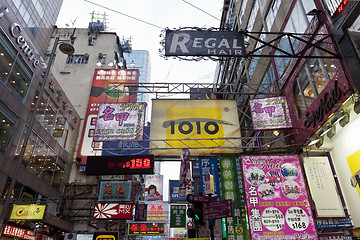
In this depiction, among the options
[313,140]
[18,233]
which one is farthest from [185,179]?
Result: [18,233]

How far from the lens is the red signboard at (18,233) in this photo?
41.6ft

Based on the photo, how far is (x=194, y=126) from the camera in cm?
1455

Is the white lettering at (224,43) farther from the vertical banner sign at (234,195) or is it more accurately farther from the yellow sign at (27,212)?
the yellow sign at (27,212)

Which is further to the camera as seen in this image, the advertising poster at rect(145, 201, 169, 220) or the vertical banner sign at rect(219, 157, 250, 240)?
the advertising poster at rect(145, 201, 169, 220)

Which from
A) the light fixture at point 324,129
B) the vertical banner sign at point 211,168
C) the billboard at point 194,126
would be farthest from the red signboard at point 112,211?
the light fixture at point 324,129

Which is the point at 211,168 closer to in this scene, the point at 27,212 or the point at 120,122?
the point at 120,122

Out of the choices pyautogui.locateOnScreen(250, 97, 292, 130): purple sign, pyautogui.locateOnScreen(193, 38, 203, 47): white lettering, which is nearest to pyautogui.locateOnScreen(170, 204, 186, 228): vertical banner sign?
pyautogui.locateOnScreen(250, 97, 292, 130): purple sign

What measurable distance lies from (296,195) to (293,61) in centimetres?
682

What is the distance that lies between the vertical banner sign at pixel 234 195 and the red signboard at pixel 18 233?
1139 centimetres

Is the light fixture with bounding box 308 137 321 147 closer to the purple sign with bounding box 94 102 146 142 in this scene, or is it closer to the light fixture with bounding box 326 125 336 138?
the light fixture with bounding box 326 125 336 138

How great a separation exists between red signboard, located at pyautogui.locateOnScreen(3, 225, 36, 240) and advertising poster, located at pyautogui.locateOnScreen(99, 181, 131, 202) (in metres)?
6.43

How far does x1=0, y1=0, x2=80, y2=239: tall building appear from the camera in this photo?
13344mm

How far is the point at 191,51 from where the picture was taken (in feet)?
30.8

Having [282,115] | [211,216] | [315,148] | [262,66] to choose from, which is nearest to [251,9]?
[262,66]
